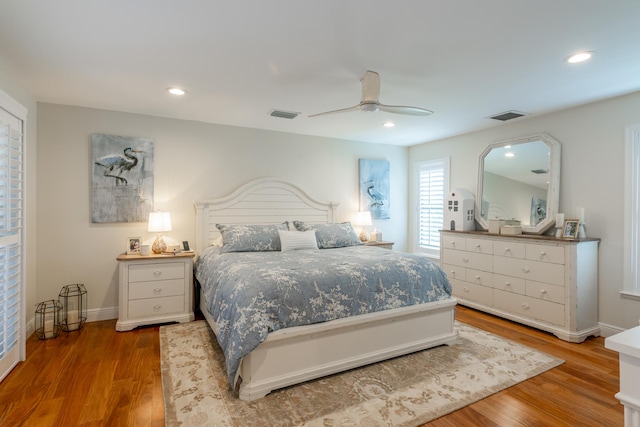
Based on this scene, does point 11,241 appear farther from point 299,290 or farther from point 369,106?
point 369,106

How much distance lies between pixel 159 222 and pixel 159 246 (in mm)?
286

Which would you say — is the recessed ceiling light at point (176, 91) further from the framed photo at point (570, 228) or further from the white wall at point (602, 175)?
the framed photo at point (570, 228)

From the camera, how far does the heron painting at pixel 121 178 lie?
12.5 ft

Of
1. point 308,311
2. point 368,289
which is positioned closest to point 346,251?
point 368,289

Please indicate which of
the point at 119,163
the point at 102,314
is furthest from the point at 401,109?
the point at 102,314

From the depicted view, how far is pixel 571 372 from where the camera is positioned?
105 inches

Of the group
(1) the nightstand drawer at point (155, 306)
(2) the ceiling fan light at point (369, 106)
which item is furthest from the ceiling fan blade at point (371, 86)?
(1) the nightstand drawer at point (155, 306)

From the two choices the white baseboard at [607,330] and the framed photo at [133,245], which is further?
the framed photo at [133,245]

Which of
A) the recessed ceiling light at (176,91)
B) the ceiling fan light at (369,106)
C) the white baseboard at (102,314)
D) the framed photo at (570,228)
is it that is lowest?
the white baseboard at (102,314)

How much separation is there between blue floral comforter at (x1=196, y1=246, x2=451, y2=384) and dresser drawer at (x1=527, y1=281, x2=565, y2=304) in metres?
1.23

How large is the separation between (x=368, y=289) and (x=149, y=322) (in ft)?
8.26

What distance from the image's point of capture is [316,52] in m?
2.41

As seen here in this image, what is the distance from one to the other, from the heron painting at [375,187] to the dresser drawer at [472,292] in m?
1.71

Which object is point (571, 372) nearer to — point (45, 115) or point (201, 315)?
point (201, 315)
